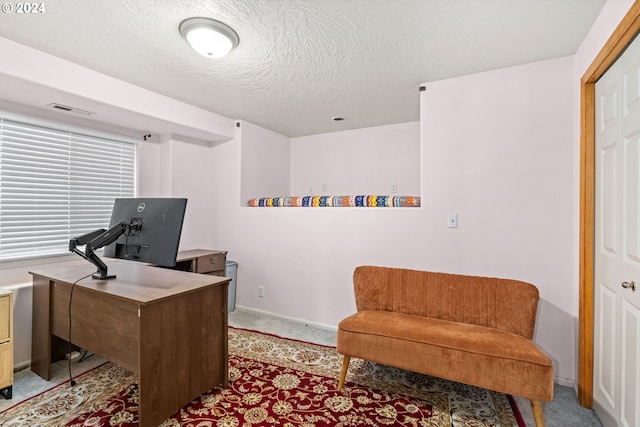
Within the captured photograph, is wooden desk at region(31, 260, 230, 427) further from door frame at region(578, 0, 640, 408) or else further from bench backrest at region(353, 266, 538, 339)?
door frame at region(578, 0, 640, 408)

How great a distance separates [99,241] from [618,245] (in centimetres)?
297

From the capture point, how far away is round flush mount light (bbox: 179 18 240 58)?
1800 millimetres

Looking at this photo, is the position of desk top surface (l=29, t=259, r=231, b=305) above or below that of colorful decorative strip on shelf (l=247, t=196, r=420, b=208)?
below

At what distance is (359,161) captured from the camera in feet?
13.5

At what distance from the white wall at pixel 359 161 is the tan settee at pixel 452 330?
5.59ft

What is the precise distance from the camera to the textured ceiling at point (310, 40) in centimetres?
168

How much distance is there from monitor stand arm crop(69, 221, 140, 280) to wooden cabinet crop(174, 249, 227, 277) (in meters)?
1.03

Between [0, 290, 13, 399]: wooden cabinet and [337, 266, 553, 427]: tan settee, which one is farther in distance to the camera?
[0, 290, 13, 399]: wooden cabinet

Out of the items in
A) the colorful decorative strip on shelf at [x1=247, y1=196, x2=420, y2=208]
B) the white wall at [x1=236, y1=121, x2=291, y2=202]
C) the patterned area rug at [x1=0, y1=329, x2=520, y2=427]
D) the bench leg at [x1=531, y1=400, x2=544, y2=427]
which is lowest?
the patterned area rug at [x1=0, y1=329, x2=520, y2=427]

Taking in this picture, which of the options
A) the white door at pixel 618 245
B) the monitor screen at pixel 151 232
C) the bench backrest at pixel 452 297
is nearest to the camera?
the white door at pixel 618 245

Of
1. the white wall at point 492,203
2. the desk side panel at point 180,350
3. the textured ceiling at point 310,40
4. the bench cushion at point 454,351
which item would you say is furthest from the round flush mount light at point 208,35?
the bench cushion at point 454,351

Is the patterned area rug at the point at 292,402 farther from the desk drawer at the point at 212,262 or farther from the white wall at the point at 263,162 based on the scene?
the white wall at the point at 263,162

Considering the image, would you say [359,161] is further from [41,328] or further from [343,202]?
[41,328]

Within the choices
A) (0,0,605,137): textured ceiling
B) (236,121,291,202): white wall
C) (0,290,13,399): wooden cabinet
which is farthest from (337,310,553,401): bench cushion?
(236,121,291,202): white wall
